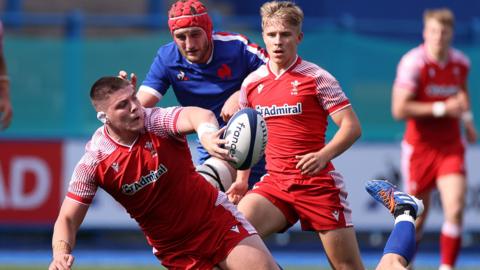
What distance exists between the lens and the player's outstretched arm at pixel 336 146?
7.32 meters

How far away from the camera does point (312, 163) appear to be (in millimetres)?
7320

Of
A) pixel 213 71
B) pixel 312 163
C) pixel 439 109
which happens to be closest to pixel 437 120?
pixel 439 109

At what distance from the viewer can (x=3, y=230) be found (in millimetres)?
13938

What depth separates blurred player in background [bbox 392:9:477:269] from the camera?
35.1 ft

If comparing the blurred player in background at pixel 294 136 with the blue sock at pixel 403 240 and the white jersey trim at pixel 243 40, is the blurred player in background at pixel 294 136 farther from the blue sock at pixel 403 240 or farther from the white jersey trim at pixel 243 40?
the blue sock at pixel 403 240

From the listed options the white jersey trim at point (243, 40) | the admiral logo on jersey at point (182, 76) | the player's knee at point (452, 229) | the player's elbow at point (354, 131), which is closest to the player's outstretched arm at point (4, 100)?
the admiral logo on jersey at point (182, 76)

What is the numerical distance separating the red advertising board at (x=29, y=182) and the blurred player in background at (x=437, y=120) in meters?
4.65

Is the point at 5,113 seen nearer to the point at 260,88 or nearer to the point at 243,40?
the point at 243,40

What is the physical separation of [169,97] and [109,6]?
22.6 feet

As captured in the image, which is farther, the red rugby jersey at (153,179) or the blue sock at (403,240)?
the blue sock at (403,240)

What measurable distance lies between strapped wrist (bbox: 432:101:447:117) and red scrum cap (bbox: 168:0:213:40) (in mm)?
3651

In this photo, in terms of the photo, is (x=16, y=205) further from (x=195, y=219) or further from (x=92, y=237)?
(x=195, y=219)

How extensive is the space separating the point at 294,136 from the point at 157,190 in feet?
4.28

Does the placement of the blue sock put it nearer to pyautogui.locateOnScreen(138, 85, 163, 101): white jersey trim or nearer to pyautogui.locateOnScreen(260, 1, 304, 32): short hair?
pyautogui.locateOnScreen(260, 1, 304, 32): short hair
